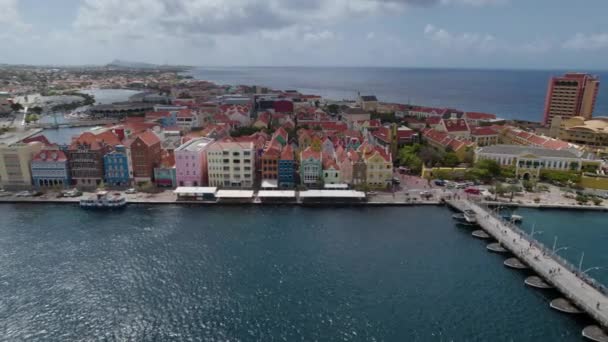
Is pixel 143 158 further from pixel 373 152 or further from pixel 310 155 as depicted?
pixel 373 152

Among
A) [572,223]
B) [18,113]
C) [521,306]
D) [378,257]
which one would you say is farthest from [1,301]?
[18,113]

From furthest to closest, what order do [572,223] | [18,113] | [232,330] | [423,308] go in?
[18,113] → [572,223] → [423,308] → [232,330]

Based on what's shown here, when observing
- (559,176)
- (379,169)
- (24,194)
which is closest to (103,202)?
(24,194)

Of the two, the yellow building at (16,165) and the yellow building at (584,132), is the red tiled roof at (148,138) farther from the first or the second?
the yellow building at (584,132)

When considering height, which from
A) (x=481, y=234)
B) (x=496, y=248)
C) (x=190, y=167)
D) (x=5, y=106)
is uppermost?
(x=5, y=106)

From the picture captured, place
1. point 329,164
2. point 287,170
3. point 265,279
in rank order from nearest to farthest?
point 265,279 → point 287,170 → point 329,164

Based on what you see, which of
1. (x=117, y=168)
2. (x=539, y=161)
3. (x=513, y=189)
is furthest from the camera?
(x=539, y=161)

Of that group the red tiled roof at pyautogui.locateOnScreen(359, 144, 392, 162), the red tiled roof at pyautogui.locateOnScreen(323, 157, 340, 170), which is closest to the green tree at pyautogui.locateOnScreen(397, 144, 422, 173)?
the red tiled roof at pyautogui.locateOnScreen(359, 144, 392, 162)

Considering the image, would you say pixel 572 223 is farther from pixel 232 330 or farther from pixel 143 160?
pixel 143 160
